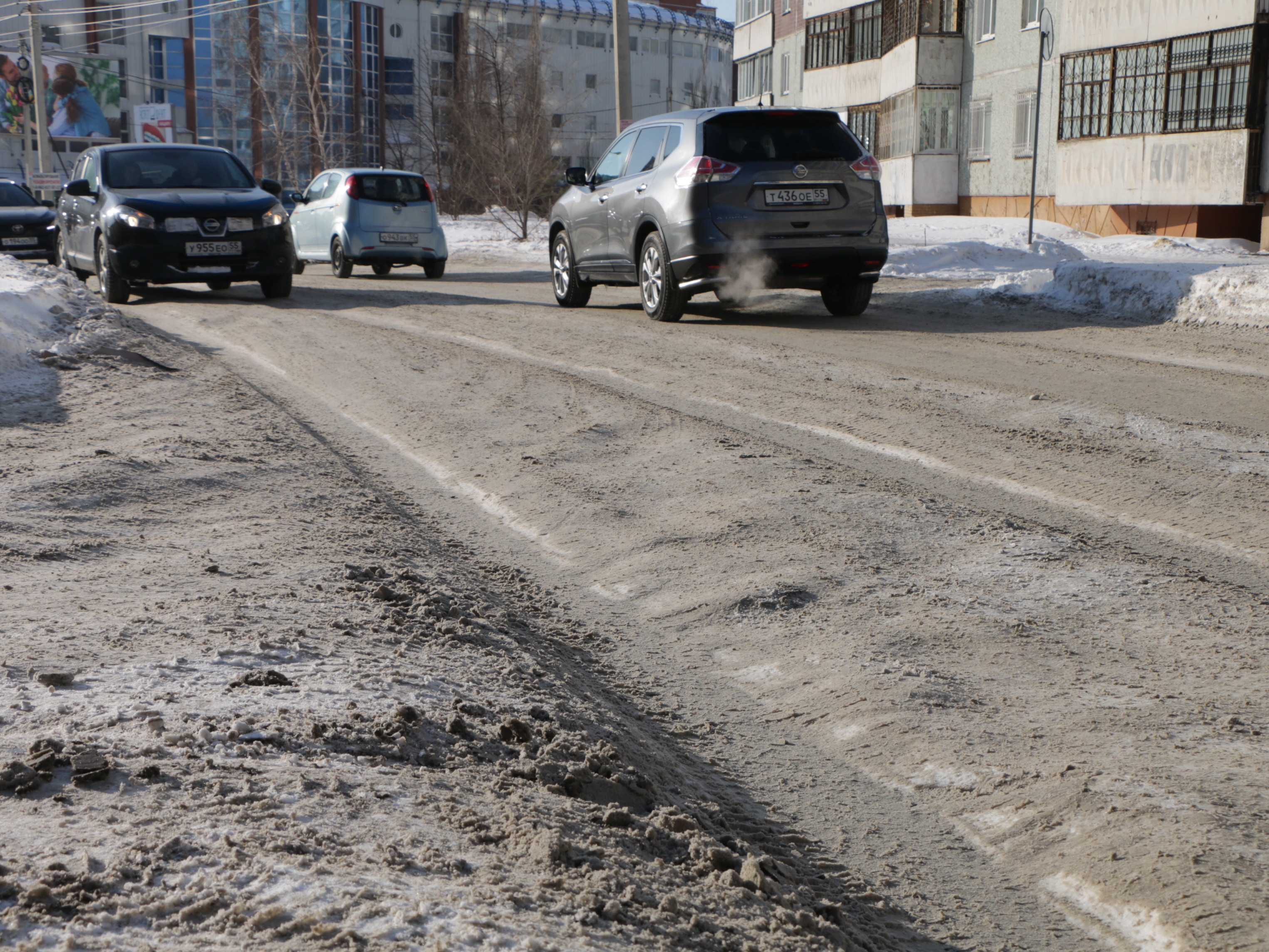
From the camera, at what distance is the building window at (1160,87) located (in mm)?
23516

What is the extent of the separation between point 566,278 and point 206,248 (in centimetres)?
391

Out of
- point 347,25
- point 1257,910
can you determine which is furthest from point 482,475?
point 347,25

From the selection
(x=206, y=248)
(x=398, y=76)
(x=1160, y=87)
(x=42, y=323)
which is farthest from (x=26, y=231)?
(x=398, y=76)

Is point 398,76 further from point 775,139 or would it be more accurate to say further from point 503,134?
point 775,139

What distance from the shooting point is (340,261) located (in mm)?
19578

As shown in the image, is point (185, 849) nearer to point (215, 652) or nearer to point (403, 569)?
point (215, 652)

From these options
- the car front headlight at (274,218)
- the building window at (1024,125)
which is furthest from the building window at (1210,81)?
the car front headlight at (274,218)

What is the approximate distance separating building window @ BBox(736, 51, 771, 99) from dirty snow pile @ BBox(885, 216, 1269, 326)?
2324 cm

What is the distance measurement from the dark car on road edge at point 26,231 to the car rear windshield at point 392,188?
5.99 meters

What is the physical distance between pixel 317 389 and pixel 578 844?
21.0ft

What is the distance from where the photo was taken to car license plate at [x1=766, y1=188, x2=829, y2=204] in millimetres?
11391

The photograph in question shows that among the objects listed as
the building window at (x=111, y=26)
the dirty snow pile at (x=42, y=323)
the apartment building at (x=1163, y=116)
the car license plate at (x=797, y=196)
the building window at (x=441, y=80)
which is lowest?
the dirty snow pile at (x=42, y=323)

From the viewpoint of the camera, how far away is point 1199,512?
192 inches

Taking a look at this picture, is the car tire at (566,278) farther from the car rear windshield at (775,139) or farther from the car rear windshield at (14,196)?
the car rear windshield at (14,196)
